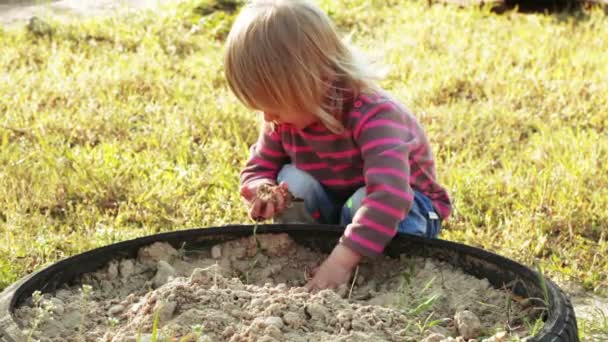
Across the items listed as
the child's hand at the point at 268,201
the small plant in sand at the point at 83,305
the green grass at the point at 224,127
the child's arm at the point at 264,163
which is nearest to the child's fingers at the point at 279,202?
the child's hand at the point at 268,201

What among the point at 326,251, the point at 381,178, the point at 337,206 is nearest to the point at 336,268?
the point at 326,251

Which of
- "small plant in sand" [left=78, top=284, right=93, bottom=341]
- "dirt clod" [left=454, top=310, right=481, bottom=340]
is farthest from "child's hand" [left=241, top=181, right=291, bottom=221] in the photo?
"dirt clod" [left=454, top=310, right=481, bottom=340]

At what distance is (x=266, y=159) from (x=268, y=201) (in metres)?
0.26

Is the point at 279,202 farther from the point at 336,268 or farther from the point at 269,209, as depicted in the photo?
the point at 336,268

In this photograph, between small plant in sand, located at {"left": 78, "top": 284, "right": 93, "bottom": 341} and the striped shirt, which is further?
the striped shirt

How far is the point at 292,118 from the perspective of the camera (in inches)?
103

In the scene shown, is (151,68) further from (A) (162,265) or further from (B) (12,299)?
(B) (12,299)

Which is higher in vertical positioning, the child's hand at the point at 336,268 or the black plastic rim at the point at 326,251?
the black plastic rim at the point at 326,251

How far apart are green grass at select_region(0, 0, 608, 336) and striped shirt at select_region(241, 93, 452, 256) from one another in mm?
379

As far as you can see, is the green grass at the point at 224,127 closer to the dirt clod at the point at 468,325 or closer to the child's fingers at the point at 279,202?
the child's fingers at the point at 279,202

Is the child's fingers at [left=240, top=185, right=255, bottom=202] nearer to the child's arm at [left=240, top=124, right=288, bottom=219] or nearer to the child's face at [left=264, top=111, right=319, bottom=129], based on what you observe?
the child's arm at [left=240, top=124, right=288, bottom=219]

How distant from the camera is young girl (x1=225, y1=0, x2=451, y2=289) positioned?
98.0 inches

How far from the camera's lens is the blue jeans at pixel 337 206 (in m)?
2.76

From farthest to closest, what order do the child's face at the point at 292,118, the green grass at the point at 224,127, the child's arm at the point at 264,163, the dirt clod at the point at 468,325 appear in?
the green grass at the point at 224,127, the child's arm at the point at 264,163, the child's face at the point at 292,118, the dirt clod at the point at 468,325
